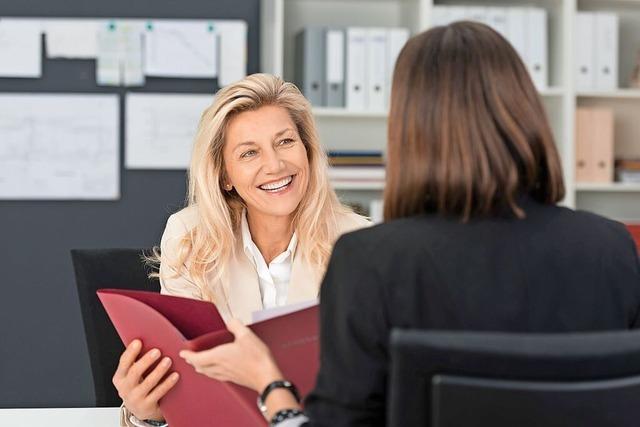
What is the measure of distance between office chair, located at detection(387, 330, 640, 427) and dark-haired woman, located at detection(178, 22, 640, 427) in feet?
0.33

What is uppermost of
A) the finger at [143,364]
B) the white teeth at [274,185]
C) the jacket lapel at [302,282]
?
the white teeth at [274,185]

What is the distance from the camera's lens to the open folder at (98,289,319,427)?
1436 millimetres

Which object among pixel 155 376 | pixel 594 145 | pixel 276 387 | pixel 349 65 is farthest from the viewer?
pixel 594 145

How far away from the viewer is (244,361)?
1375 mm

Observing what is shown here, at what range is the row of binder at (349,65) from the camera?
145 inches

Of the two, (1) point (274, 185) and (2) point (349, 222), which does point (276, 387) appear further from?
(2) point (349, 222)

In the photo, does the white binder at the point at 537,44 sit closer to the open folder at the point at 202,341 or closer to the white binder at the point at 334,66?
the white binder at the point at 334,66

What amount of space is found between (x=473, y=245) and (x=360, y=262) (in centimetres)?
14

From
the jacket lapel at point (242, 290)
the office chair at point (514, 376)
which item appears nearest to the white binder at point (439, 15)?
A: the jacket lapel at point (242, 290)

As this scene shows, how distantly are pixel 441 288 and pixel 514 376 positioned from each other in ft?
0.49

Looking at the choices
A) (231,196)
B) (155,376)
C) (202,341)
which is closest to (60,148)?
(231,196)

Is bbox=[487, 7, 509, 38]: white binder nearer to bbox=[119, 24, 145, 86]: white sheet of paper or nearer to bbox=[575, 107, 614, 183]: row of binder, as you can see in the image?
bbox=[575, 107, 614, 183]: row of binder

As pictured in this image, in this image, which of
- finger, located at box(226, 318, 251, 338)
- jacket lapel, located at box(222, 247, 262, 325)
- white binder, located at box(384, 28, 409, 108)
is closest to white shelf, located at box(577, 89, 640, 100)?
white binder, located at box(384, 28, 409, 108)

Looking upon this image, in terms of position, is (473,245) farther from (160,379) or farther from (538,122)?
(160,379)
